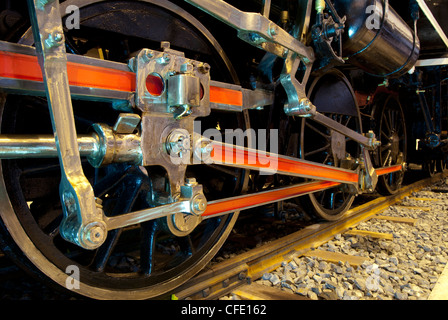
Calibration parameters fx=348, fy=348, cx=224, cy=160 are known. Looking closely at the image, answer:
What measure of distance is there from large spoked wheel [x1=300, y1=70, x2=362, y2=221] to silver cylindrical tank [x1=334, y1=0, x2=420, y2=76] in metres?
0.26

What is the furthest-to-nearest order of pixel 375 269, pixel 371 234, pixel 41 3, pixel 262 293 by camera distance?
1. pixel 371 234
2. pixel 375 269
3. pixel 262 293
4. pixel 41 3

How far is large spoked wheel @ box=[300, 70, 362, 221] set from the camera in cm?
274

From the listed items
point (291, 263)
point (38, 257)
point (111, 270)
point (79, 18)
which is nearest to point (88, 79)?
point (79, 18)

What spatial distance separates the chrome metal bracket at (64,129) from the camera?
1008mm

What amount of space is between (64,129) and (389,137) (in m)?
4.21

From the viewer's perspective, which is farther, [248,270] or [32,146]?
[248,270]

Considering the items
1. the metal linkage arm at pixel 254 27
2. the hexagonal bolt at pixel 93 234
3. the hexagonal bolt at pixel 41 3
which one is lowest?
the hexagonal bolt at pixel 93 234

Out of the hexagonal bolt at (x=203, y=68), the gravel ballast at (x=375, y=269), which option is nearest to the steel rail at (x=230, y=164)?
the hexagonal bolt at (x=203, y=68)

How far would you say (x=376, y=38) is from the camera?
2467mm

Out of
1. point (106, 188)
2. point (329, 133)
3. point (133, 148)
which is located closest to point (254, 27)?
point (133, 148)

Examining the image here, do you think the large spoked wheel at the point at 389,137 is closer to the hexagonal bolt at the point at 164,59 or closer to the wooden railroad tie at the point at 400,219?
the wooden railroad tie at the point at 400,219

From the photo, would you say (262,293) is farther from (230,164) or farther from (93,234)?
(93,234)

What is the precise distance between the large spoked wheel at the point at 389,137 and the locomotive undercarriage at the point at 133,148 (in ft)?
7.85

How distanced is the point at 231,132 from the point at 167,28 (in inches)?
26.6
